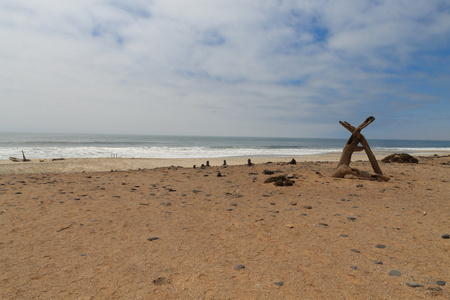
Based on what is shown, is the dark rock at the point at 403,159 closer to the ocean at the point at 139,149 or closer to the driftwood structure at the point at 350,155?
the driftwood structure at the point at 350,155

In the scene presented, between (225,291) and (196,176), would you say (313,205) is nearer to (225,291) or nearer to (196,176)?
(225,291)

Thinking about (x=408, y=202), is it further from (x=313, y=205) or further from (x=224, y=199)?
(x=224, y=199)

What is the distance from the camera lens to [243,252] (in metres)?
3.82

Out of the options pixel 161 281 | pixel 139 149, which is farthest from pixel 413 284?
pixel 139 149

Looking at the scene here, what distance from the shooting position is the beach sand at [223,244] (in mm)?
2914

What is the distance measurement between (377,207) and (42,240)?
7.27 m

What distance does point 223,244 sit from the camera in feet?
13.5

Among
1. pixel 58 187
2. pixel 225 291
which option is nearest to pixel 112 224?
pixel 225 291

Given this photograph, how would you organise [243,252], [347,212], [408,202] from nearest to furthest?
Answer: [243,252] → [347,212] → [408,202]

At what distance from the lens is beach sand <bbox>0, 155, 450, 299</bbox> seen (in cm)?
291

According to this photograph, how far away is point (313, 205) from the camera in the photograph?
6.47 m

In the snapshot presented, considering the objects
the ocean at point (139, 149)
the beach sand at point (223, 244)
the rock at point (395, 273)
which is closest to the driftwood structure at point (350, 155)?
the beach sand at point (223, 244)

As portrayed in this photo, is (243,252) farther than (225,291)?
Yes

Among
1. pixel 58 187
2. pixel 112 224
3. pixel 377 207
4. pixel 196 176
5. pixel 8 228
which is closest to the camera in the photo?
pixel 8 228
